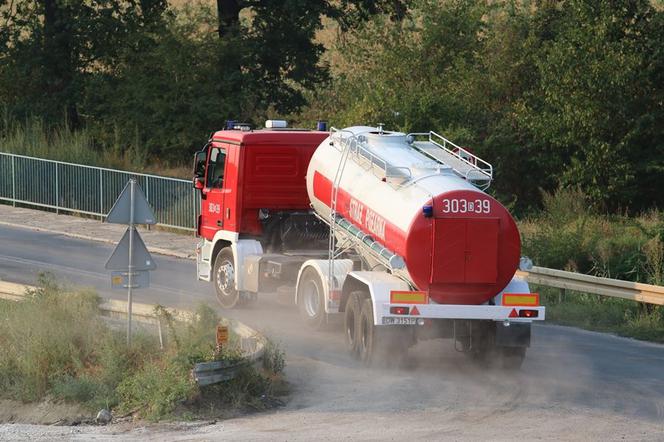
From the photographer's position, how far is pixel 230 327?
53.3ft

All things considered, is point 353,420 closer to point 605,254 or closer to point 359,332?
point 359,332

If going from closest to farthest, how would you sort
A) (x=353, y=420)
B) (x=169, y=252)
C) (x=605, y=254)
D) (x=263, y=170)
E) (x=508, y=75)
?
(x=353, y=420)
(x=263, y=170)
(x=605, y=254)
(x=169, y=252)
(x=508, y=75)

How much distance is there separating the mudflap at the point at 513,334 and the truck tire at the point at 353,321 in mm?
1869

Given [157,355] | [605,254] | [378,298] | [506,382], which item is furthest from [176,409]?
[605,254]

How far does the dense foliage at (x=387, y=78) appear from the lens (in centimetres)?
3266

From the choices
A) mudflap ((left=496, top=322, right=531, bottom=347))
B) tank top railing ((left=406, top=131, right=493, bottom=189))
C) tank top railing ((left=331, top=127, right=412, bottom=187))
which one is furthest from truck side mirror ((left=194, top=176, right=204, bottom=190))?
mudflap ((left=496, top=322, right=531, bottom=347))

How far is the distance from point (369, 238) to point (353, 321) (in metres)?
1.17

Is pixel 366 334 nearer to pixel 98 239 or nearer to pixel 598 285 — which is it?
pixel 598 285

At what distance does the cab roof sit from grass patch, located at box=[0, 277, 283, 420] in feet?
14.5

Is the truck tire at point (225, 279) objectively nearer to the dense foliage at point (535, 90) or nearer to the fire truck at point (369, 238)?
the fire truck at point (369, 238)

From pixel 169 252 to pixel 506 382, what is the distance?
560 inches

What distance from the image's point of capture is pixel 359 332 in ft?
53.3

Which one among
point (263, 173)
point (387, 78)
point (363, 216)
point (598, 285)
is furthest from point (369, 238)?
point (387, 78)

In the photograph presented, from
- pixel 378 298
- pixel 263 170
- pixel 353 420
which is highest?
pixel 263 170
